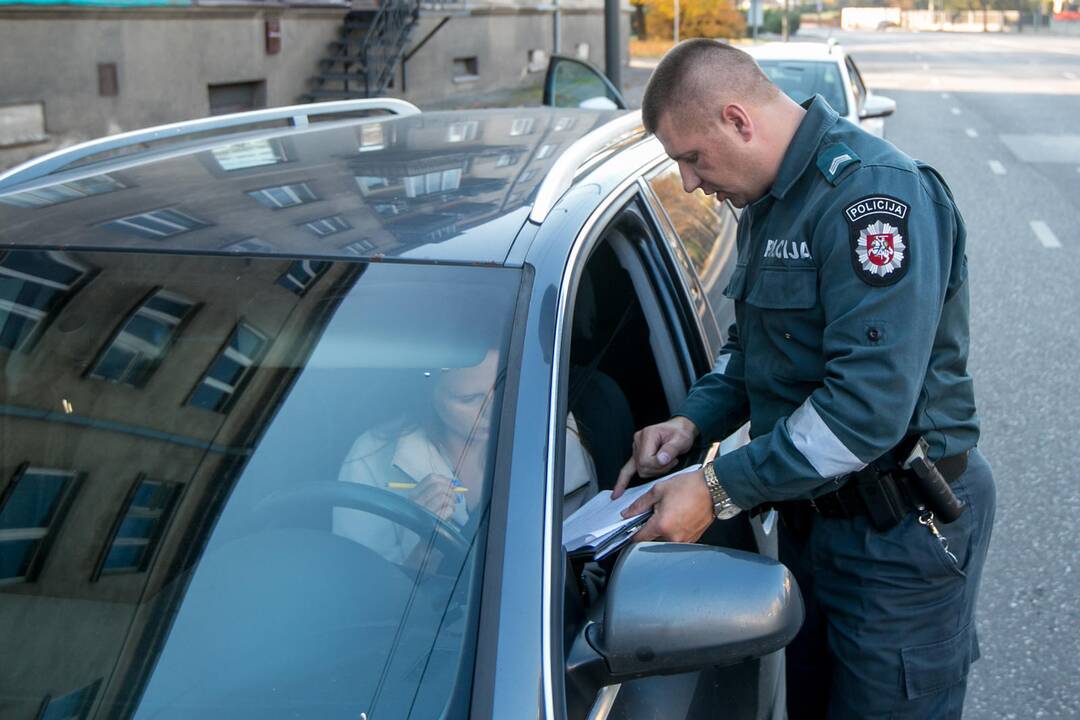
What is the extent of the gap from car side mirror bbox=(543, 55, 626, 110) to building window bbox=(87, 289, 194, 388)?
10.8 feet

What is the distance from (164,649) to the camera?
162 centimetres

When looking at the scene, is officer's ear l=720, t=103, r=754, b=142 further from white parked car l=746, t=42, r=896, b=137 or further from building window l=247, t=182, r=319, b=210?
white parked car l=746, t=42, r=896, b=137

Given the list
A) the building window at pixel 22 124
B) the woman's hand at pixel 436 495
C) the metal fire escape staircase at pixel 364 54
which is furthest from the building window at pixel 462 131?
the metal fire escape staircase at pixel 364 54

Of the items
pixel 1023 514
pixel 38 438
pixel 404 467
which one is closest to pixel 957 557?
pixel 404 467

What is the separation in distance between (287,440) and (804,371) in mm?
899

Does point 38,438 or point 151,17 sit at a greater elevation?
point 151,17

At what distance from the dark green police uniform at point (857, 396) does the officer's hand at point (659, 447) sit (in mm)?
51

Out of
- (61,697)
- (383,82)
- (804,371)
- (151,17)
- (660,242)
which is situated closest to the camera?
(61,697)

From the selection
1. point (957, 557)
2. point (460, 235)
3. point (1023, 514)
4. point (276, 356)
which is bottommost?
point (1023, 514)

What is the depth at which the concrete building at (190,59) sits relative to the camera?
11148 mm

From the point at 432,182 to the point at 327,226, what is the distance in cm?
33

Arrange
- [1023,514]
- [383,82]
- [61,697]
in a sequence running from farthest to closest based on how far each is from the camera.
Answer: [383,82], [1023,514], [61,697]

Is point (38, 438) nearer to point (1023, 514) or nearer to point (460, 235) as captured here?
point (460, 235)

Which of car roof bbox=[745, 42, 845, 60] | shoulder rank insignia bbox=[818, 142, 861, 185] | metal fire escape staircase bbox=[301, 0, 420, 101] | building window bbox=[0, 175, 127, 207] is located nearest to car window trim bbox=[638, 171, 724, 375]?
shoulder rank insignia bbox=[818, 142, 861, 185]
